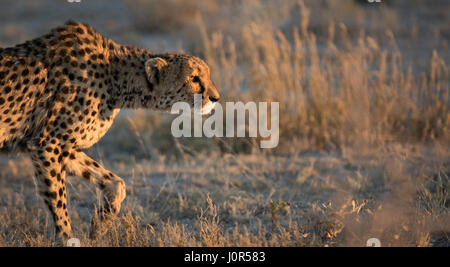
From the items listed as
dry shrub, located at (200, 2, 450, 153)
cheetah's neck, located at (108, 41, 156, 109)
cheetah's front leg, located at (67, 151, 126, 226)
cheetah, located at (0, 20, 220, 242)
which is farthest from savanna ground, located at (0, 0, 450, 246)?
cheetah's neck, located at (108, 41, 156, 109)

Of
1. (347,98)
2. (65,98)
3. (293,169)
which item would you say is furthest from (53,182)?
(347,98)

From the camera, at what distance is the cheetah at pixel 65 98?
10.6 ft

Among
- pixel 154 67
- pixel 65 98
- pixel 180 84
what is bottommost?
pixel 65 98

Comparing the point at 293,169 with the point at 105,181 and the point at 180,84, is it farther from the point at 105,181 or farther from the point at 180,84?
the point at 105,181

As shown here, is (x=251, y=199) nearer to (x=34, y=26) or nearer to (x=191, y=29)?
(x=191, y=29)

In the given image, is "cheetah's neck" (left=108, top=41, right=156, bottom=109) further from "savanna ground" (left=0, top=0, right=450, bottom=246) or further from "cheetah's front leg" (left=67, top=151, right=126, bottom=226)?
"savanna ground" (left=0, top=0, right=450, bottom=246)

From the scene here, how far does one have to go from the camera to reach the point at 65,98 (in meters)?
3.25

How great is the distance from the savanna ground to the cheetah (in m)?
0.36

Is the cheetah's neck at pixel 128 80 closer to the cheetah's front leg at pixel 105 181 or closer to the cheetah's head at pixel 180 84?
the cheetah's head at pixel 180 84

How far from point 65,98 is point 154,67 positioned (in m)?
0.61

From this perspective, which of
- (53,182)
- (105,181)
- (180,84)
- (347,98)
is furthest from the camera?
(347,98)

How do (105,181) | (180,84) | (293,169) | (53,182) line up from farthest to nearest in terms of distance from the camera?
(293,169)
(180,84)
(105,181)
(53,182)

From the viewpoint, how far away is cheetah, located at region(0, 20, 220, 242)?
3.22 meters
